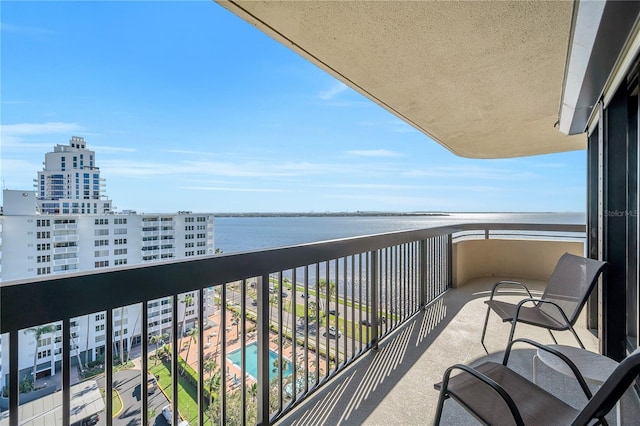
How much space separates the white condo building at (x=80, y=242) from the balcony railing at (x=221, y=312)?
0.03 metres

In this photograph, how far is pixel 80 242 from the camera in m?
4.24

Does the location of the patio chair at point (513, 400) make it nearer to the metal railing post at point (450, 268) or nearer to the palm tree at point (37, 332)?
the palm tree at point (37, 332)

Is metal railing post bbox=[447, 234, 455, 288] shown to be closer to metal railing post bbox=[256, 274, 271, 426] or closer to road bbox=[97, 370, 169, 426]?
metal railing post bbox=[256, 274, 271, 426]

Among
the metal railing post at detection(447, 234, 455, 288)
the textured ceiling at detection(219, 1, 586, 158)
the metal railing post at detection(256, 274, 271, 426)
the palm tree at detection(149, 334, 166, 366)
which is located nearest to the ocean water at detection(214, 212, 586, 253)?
the metal railing post at detection(447, 234, 455, 288)

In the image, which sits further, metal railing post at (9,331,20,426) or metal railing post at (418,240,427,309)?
metal railing post at (418,240,427,309)

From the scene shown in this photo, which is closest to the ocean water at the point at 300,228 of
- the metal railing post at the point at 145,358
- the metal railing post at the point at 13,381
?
the metal railing post at the point at 145,358

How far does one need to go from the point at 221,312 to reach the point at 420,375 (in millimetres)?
1776

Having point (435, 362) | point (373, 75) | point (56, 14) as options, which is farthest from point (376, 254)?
point (56, 14)

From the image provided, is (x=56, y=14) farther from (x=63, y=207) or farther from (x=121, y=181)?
(x=121, y=181)

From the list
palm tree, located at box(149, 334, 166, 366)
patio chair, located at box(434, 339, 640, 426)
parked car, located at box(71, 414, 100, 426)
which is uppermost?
palm tree, located at box(149, 334, 166, 366)

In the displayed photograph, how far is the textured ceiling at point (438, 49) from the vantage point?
1.69 m

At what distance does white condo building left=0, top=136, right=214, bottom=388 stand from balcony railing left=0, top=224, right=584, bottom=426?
3 cm

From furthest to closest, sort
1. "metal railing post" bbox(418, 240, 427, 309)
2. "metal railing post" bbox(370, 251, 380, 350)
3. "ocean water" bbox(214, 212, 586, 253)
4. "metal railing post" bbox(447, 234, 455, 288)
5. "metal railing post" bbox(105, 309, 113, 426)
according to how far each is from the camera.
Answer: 1. "ocean water" bbox(214, 212, 586, 253)
2. "metal railing post" bbox(447, 234, 455, 288)
3. "metal railing post" bbox(418, 240, 427, 309)
4. "metal railing post" bbox(370, 251, 380, 350)
5. "metal railing post" bbox(105, 309, 113, 426)

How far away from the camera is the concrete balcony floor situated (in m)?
1.92
